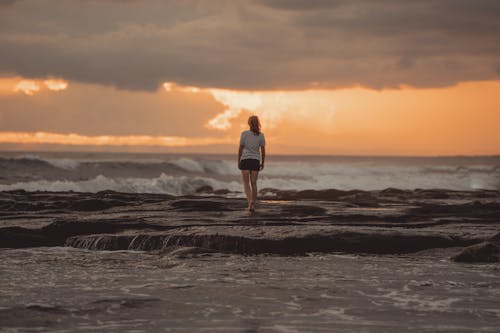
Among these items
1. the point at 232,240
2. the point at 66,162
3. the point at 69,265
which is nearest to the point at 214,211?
the point at 232,240

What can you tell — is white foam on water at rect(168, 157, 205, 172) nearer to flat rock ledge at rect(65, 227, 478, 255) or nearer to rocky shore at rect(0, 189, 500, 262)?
rocky shore at rect(0, 189, 500, 262)

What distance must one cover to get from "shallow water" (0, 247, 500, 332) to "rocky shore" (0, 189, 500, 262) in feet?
1.90

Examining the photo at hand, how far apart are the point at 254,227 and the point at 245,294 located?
4.40 metres

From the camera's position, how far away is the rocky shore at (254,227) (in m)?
11.4

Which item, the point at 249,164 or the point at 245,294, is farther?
the point at 249,164

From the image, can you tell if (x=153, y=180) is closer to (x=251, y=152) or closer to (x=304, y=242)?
(x=251, y=152)

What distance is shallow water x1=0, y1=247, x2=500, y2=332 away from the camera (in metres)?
6.70

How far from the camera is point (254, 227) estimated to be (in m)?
12.4

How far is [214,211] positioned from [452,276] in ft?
23.2

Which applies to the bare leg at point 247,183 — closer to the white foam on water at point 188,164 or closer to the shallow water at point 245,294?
the shallow water at point 245,294

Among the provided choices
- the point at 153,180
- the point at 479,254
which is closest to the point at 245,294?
the point at 479,254

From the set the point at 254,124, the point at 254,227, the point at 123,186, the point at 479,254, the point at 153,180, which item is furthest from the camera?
the point at 153,180

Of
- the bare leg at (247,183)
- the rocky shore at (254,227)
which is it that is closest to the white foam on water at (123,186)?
the rocky shore at (254,227)

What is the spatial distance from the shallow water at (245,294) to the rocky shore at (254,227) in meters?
0.58
